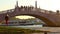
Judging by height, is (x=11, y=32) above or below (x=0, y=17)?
above

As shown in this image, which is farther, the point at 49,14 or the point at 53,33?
the point at 49,14

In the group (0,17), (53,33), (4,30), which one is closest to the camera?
(4,30)

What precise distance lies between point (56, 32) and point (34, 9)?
14.2 metres

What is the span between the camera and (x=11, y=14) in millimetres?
18109

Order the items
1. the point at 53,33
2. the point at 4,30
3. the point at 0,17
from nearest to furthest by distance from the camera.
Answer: the point at 4,30
the point at 53,33
the point at 0,17

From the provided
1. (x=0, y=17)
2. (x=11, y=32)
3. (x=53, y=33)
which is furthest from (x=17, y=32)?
(x=0, y=17)

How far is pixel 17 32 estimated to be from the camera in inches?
143

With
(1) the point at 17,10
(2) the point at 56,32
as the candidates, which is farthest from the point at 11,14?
(2) the point at 56,32

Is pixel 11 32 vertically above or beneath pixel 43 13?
above

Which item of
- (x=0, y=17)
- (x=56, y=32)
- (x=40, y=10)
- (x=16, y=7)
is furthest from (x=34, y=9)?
(x=56, y=32)

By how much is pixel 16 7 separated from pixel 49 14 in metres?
3.26

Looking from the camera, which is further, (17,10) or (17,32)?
(17,10)

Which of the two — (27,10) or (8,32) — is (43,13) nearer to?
(27,10)

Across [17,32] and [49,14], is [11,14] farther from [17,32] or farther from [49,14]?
[17,32]
